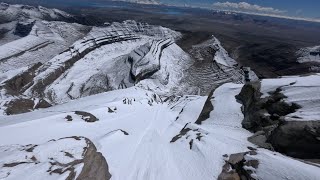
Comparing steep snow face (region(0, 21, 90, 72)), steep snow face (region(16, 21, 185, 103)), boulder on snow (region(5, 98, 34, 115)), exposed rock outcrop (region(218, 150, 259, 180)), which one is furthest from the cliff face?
steep snow face (region(0, 21, 90, 72))

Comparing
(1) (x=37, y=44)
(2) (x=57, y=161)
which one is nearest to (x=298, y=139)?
(2) (x=57, y=161)

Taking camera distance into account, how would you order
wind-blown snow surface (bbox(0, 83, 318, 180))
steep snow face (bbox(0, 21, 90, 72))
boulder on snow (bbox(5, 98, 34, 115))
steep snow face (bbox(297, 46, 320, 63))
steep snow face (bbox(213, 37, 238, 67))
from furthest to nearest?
steep snow face (bbox(297, 46, 320, 63))
steep snow face (bbox(213, 37, 238, 67))
steep snow face (bbox(0, 21, 90, 72))
boulder on snow (bbox(5, 98, 34, 115))
wind-blown snow surface (bbox(0, 83, 318, 180))

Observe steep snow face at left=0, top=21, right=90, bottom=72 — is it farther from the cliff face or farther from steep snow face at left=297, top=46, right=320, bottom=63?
steep snow face at left=297, top=46, right=320, bottom=63

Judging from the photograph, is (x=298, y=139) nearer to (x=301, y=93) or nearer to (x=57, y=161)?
(x=301, y=93)

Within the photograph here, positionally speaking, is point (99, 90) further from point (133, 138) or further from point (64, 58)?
point (133, 138)

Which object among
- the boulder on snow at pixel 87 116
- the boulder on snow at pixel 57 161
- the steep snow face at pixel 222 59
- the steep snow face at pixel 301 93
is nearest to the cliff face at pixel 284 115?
the steep snow face at pixel 301 93
